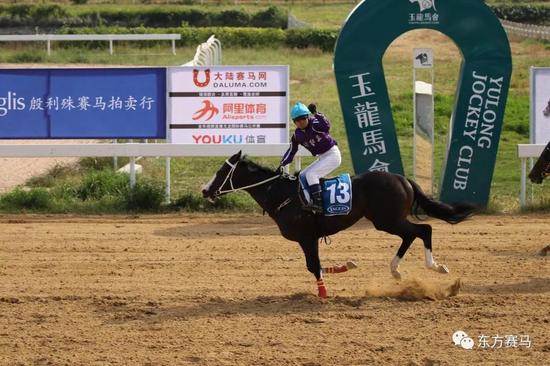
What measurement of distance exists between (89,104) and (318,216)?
26.6ft

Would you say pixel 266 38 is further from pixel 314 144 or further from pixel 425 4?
pixel 314 144

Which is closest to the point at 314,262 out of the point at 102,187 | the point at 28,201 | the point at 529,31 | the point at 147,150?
the point at 147,150

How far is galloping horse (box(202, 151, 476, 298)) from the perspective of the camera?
38.8 feet

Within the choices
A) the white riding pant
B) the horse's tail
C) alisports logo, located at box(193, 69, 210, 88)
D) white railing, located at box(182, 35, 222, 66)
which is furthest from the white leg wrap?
white railing, located at box(182, 35, 222, 66)

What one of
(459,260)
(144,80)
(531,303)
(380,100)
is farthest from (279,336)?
(144,80)

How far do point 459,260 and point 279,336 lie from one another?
447 centimetres

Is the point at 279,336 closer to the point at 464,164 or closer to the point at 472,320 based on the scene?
the point at 472,320

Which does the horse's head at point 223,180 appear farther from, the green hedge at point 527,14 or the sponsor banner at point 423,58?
the green hedge at point 527,14

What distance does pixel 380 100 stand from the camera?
58.5ft

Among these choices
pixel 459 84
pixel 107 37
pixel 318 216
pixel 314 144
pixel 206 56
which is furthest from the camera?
pixel 107 37

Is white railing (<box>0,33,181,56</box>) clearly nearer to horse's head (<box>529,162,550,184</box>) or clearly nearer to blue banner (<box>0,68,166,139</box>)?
blue banner (<box>0,68,166,139</box>)

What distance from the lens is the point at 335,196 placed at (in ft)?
38.7

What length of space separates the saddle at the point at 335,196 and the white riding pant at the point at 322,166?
11cm

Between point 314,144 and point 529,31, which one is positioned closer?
point 314,144
